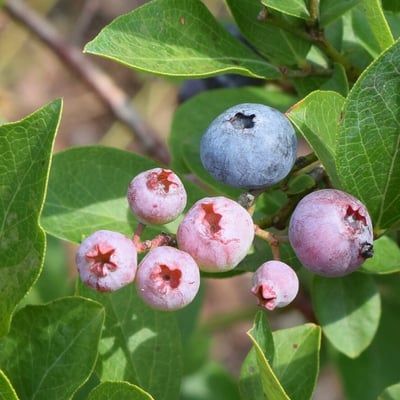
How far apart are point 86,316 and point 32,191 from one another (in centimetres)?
23

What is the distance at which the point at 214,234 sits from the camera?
1.13 meters

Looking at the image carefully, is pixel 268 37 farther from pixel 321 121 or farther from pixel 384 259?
pixel 384 259

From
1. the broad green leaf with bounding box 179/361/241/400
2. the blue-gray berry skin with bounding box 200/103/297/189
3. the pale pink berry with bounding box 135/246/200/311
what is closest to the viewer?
the pale pink berry with bounding box 135/246/200/311

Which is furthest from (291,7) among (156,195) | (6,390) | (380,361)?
(380,361)

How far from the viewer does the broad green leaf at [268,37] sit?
60.1 inches

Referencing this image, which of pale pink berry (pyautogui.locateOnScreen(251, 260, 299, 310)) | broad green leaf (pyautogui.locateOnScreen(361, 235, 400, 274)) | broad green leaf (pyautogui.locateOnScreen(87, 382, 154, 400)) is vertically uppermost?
pale pink berry (pyautogui.locateOnScreen(251, 260, 299, 310))

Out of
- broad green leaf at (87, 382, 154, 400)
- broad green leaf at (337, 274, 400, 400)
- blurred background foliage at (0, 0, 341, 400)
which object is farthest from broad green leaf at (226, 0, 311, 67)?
blurred background foliage at (0, 0, 341, 400)

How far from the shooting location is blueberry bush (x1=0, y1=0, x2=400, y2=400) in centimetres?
124

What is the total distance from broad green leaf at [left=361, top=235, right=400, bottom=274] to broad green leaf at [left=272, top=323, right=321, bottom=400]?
143 mm

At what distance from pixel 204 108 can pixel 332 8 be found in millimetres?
517

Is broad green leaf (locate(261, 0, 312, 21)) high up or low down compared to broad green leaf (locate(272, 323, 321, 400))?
up

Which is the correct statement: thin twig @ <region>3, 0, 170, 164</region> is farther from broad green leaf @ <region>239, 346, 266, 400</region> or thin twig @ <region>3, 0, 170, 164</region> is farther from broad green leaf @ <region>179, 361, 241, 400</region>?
broad green leaf @ <region>239, 346, 266, 400</region>

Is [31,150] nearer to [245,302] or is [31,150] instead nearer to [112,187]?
[112,187]

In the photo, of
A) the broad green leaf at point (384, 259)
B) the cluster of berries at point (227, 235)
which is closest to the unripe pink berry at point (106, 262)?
the cluster of berries at point (227, 235)
